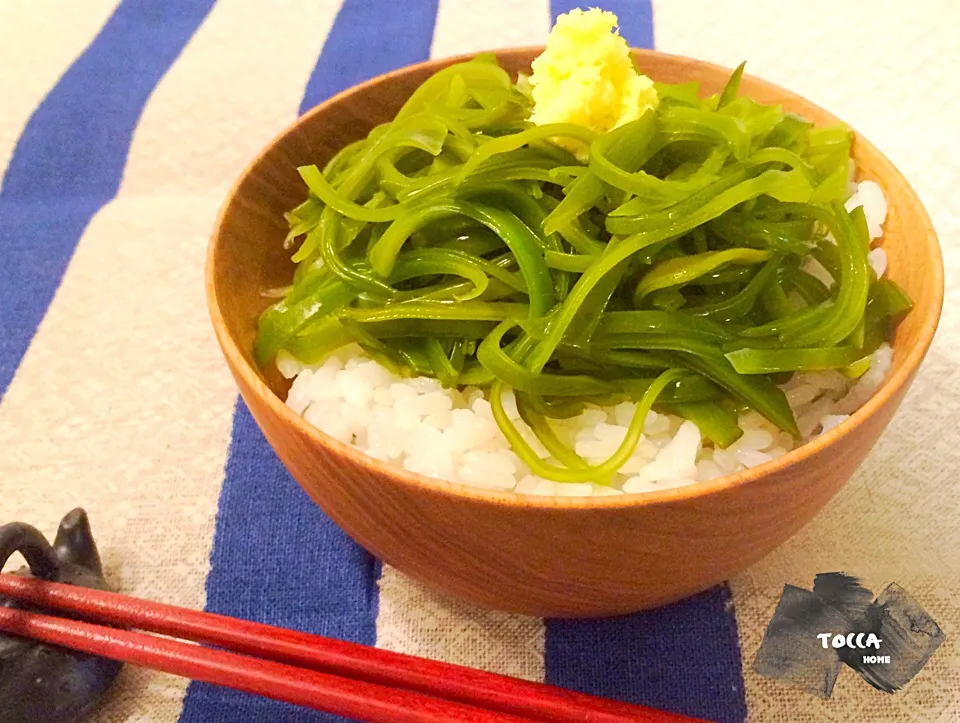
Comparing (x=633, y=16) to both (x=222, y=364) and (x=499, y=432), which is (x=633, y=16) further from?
(x=499, y=432)

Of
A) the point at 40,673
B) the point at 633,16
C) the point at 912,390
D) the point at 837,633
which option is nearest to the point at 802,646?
the point at 837,633

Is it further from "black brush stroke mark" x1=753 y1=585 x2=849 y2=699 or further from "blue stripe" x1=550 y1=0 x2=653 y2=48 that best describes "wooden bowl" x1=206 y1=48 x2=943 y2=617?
"blue stripe" x1=550 y1=0 x2=653 y2=48

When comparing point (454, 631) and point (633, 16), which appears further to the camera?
point (633, 16)

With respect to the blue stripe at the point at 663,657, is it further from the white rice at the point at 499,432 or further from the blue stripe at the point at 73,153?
the blue stripe at the point at 73,153

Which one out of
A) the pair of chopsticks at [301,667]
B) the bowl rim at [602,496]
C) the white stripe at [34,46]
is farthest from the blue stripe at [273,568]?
the white stripe at [34,46]

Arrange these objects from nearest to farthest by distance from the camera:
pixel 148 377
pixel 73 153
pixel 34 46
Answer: pixel 148 377 → pixel 73 153 → pixel 34 46

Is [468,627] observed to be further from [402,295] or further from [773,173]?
[773,173]

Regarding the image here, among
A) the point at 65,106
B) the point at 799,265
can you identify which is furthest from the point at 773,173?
the point at 65,106

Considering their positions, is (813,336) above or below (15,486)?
above
